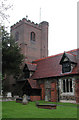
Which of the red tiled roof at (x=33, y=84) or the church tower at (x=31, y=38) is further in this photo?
the church tower at (x=31, y=38)

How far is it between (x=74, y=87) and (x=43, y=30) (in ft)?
85.4

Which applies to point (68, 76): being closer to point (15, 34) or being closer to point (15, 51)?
point (15, 51)

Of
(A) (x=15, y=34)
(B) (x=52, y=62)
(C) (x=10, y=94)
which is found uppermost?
(A) (x=15, y=34)

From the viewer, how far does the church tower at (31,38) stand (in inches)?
1621

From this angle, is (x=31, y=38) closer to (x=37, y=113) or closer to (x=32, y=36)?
(x=32, y=36)

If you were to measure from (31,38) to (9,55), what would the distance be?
15.7m

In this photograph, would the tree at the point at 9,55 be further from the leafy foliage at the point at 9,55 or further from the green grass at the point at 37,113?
the green grass at the point at 37,113

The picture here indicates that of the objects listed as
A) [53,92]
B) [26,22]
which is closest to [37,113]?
[53,92]

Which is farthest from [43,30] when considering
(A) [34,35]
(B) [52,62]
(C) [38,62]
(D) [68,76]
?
(D) [68,76]

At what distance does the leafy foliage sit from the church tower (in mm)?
8918

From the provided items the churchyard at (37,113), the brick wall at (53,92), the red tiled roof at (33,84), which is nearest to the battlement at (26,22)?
the red tiled roof at (33,84)

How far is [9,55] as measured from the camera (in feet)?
93.7

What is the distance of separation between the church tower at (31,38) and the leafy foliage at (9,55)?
29.3 ft

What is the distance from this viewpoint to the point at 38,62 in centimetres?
3478
